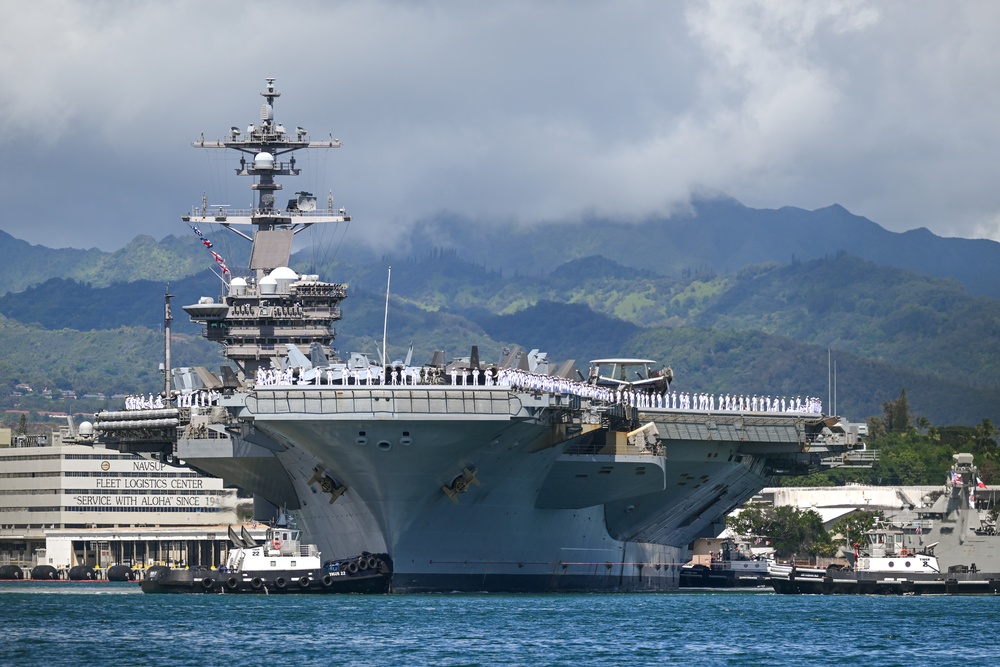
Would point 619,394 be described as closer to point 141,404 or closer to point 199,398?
point 199,398

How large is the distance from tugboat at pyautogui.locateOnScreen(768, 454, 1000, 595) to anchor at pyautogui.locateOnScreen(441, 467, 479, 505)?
1600cm

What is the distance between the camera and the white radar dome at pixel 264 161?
7644cm

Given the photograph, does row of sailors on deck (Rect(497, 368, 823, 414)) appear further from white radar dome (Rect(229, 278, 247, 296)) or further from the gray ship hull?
white radar dome (Rect(229, 278, 247, 296))

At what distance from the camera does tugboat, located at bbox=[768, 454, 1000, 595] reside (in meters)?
63.8

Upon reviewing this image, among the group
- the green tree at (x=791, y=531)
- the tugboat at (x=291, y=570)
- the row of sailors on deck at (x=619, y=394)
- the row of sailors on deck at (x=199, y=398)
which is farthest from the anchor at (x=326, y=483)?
Result: the green tree at (x=791, y=531)

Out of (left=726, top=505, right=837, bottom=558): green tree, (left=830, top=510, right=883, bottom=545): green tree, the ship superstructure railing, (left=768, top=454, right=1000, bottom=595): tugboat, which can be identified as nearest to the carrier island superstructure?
the ship superstructure railing

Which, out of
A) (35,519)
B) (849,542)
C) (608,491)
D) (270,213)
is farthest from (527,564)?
(35,519)

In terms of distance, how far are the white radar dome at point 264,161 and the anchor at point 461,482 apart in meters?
24.9

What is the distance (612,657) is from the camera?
41.8 metres

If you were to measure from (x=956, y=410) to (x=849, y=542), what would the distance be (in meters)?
73.9

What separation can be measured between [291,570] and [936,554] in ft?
71.8

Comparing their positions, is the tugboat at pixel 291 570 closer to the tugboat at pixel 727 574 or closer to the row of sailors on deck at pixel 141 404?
the row of sailors on deck at pixel 141 404

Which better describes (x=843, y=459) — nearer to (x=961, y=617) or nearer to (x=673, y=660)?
(x=961, y=617)

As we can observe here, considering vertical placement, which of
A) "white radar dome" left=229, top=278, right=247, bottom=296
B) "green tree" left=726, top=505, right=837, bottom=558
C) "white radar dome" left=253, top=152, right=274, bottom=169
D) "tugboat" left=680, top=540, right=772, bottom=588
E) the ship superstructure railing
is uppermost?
"white radar dome" left=253, top=152, right=274, bottom=169
